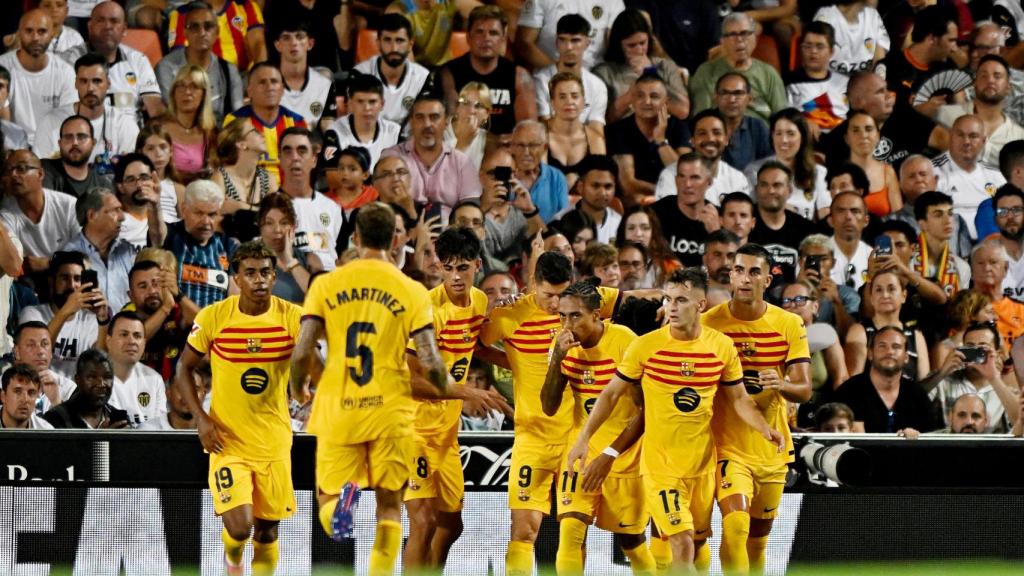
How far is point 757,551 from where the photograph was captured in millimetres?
9938

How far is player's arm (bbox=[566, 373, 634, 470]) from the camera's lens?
8.95 m

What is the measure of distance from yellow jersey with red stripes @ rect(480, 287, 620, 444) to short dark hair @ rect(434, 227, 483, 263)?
50 centimetres

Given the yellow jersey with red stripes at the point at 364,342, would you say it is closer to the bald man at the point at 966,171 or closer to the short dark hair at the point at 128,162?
the short dark hair at the point at 128,162

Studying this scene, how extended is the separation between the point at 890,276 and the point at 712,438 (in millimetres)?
3994

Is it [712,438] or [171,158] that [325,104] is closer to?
[171,158]

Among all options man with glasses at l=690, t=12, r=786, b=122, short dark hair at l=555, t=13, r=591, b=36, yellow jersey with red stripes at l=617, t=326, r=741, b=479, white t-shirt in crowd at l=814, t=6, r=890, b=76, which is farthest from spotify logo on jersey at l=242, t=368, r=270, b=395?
white t-shirt in crowd at l=814, t=6, r=890, b=76

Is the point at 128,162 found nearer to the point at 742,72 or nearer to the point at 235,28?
the point at 235,28

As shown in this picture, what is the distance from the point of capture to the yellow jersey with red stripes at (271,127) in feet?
43.9

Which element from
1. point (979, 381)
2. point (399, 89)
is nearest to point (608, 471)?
point (979, 381)

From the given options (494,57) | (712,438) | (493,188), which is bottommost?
(712,438)

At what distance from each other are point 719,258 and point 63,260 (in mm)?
5055

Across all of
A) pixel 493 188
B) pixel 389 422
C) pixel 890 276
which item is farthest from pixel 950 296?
pixel 389 422

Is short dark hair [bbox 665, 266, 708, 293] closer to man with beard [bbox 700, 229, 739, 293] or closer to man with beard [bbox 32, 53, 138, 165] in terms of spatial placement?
man with beard [bbox 700, 229, 739, 293]

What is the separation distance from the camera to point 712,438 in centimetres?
942
